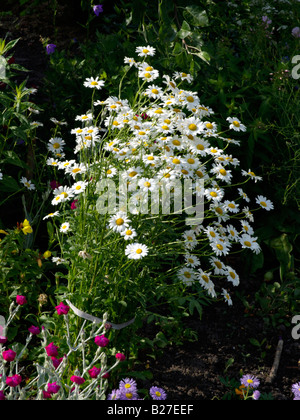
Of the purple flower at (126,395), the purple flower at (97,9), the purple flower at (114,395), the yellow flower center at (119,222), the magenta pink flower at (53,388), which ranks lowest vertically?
the purple flower at (126,395)

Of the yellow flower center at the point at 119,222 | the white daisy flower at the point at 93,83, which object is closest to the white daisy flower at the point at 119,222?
the yellow flower center at the point at 119,222

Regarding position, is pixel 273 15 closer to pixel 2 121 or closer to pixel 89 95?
pixel 89 95

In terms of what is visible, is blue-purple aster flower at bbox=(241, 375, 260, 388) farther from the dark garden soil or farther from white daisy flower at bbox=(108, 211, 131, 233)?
white daisy flower at bbox=(108, 211, 131, 233)

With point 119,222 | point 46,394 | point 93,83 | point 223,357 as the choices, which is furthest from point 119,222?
point 223,357

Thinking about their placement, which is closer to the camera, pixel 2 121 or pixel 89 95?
pixel 2 121

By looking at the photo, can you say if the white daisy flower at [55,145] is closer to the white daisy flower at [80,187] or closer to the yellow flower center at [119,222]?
the white daisy flower at [80,187]

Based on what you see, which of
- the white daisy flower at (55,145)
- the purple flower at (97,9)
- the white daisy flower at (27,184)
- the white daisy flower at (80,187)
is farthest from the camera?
the purple flower at (97,9)

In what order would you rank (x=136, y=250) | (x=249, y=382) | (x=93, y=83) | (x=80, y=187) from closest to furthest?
1. (x=136, y=250)
2. (x=80, y=187)
3. (x=249, y=382)
4. (x=93, y=83)

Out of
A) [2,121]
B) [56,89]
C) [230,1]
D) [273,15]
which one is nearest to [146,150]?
[2,121]

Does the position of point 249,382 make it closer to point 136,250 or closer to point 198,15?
point 136,250

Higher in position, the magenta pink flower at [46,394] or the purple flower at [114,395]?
the magenta pink flower at [46,394]

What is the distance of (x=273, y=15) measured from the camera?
15.9 ft

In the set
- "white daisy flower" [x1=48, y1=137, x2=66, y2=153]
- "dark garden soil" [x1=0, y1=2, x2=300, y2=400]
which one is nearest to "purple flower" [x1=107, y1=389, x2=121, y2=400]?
"dark garden soil" [x1=0, y1=2, x2=300, y2=400]
